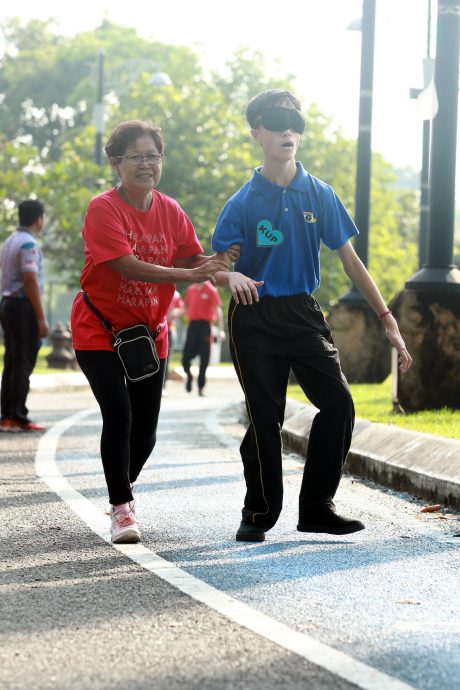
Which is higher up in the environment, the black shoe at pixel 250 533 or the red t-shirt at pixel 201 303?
the red t-shirt at pixel 201 303

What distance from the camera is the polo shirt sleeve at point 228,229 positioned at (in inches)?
258

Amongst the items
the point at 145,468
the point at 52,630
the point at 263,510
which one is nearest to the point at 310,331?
the point at 263,510

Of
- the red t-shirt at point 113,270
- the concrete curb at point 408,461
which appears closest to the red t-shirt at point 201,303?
the concrete curb at point 408,461

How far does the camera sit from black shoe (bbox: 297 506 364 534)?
6.72 metres

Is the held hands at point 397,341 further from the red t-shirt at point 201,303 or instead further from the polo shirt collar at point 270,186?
the red t-shirt at point 201,303

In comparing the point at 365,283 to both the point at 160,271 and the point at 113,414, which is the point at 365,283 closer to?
the point at 160,271

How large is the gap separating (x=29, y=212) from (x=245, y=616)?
7845 mm

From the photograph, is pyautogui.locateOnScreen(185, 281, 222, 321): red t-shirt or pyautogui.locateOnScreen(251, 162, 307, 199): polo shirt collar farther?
pyautogui.locateOnScreen(185, 281, 222, 321): red t-shirt

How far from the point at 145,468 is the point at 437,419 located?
91.3 inches

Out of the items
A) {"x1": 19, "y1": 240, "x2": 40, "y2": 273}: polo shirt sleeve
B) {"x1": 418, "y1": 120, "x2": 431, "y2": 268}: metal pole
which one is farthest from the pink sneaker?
{"x1": 418, "y1": 120, "x2": 431, "y2": 268}: metal pole

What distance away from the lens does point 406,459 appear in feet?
29.4

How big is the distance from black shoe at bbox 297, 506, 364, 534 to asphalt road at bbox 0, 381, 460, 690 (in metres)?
0.07

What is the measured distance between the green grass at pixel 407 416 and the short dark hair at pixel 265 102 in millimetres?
3236

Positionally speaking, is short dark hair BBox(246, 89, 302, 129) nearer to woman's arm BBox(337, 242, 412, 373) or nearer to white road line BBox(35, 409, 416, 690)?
woman's arm BBox(337, 242, 412, 373)
